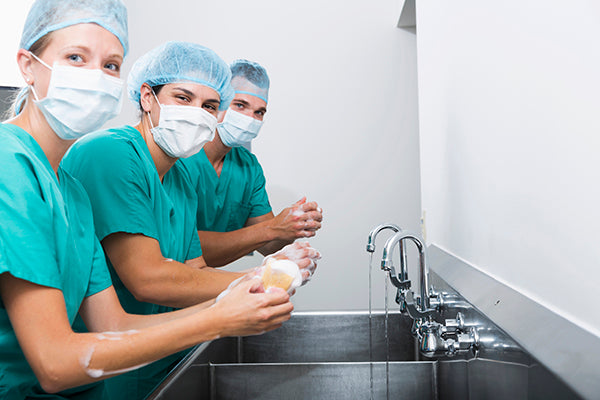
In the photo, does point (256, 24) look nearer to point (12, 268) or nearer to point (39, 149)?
point (39, 149)

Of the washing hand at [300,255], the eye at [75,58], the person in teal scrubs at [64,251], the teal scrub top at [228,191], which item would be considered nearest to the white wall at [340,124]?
the teal scrub top at [228,191]

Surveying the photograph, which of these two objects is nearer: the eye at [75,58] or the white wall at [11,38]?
the eye at [75,58]

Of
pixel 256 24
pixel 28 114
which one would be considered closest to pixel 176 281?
pixel 28 114

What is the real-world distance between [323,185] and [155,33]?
48.5 inches

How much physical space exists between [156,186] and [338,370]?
66cm

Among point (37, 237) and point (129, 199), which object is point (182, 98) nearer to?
point (129, 199)

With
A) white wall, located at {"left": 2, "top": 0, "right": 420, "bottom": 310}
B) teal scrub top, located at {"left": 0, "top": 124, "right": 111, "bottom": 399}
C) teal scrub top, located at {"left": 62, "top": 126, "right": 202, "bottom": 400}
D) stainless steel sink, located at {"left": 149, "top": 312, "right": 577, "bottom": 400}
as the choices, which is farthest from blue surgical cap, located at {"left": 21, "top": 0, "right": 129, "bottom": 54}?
white wall, located at {"left": 2, "top": 0, "right": 420, "bottom": 310}

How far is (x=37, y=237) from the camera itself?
2.20 feet

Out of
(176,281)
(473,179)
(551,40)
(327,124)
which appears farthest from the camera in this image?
(327,124)

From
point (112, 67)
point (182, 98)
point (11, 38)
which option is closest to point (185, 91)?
point (182, 98)

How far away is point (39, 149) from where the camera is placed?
2.53 ft

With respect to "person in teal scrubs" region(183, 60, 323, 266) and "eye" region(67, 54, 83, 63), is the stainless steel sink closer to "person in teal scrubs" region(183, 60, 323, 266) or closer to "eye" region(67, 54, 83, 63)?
"person in teal scrubs" region(183, 60, 323, 266)

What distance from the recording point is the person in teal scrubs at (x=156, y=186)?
1034 millimetres

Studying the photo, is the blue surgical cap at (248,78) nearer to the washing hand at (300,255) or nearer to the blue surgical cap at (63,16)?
the washing hand at (300,255)
